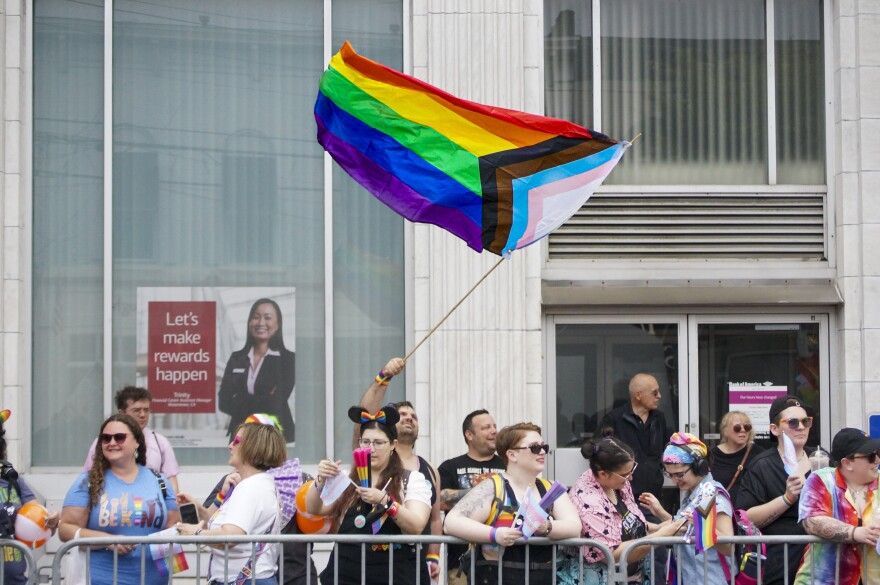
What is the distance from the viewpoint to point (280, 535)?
697 cm

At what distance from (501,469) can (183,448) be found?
329 centimetres

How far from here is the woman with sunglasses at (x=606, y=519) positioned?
7266 millimetres

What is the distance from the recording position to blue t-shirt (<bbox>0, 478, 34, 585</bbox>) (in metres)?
7.42

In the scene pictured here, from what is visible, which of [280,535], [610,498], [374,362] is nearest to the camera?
[280,535]

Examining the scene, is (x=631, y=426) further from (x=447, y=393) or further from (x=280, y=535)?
(x=280, y=535)

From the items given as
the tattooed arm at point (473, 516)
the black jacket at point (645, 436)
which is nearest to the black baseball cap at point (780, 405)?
the black jacket at point (645, 436)

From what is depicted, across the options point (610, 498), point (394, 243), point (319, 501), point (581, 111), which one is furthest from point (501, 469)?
point (581, 111)

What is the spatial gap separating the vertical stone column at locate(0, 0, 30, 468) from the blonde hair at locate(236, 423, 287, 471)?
175 inches

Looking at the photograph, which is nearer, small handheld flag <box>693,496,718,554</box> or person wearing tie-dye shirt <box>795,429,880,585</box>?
small handheld flag <box>693,496,718,554</box>

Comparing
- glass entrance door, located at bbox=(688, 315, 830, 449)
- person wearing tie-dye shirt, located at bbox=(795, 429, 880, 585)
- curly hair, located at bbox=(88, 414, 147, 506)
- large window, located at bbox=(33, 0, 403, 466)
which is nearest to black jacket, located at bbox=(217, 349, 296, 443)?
large window, located at bbox=(33, 0, 403, 466)

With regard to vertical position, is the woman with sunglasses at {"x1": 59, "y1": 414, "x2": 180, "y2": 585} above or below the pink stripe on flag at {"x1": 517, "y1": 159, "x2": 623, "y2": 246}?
below

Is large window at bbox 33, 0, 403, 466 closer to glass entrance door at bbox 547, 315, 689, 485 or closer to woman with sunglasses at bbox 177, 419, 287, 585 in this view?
glass entrance door at bbox 547, 315, 689, 485

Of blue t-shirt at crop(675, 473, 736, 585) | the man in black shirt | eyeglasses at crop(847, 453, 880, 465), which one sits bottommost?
blue t-shirt at crop(675, 473, 736, 585)

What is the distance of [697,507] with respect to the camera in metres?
7.25
